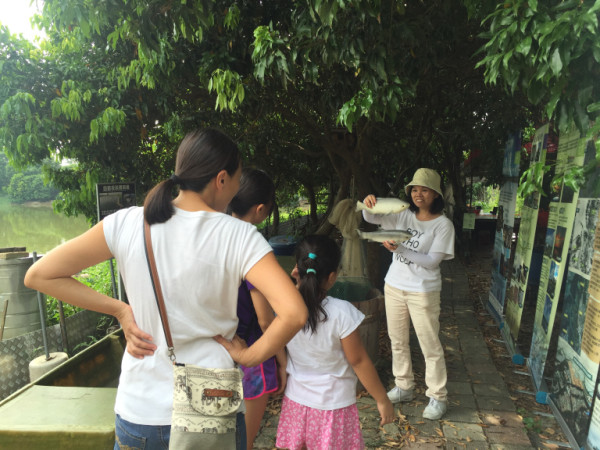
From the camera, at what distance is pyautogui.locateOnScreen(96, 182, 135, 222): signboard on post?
4465mm

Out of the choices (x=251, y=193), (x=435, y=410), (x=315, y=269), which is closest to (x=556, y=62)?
(x=315, y=269)

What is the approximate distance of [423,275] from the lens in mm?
3254

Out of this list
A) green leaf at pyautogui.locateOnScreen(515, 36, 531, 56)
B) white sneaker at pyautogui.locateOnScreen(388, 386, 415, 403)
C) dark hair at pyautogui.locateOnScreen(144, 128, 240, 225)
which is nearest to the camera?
dark hair at pyautogui.locateOnScreen(144, 128, 240, 225)

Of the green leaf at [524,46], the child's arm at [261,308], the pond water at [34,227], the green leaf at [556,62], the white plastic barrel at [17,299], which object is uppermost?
the green leaf at [524,46]

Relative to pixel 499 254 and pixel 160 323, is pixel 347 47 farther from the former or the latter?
pixel 499 254

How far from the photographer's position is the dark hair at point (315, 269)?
2.02 metres

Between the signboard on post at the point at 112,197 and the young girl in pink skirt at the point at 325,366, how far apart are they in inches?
127

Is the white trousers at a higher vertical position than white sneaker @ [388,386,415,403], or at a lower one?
higher

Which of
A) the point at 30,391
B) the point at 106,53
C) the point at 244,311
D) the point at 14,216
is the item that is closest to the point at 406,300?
the point at 244,311

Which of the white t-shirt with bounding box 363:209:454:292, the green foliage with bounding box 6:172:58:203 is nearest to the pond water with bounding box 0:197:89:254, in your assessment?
the green foliage with bounding box 6:172:58:203

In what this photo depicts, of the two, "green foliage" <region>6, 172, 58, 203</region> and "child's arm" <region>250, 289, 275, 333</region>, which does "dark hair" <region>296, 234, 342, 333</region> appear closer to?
"child's arm" <region>250, 289, 275, 333</region>

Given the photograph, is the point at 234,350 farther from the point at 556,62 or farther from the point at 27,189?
the point at 27,189

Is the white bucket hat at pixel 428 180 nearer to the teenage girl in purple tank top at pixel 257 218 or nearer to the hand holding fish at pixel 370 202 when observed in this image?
the hand holding fish at pixel 370 202

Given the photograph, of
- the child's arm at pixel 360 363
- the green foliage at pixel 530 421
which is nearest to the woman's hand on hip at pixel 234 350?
the child's arm at pixel 360 363
